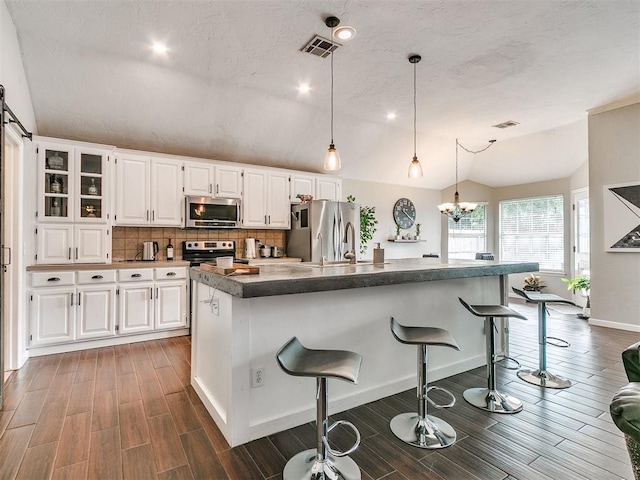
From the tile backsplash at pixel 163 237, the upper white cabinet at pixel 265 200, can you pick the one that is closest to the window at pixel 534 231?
the upper white cabinet at pixel 265 200

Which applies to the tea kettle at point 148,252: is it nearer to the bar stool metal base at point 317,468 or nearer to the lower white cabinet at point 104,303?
the lower white cabinet at point 104,303

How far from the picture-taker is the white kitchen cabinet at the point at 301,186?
213 inches

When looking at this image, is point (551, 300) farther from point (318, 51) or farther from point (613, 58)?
point (318, 51)

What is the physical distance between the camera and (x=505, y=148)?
6.43m

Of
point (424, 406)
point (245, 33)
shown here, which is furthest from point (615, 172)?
point (245, 33)

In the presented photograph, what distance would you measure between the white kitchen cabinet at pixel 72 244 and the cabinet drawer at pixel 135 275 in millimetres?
276

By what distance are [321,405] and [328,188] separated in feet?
14.9

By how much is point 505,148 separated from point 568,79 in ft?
8.54

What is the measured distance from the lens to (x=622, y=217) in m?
4.50

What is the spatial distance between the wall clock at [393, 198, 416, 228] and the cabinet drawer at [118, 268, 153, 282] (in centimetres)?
499

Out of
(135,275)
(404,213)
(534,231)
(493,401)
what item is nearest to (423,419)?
(493,401)

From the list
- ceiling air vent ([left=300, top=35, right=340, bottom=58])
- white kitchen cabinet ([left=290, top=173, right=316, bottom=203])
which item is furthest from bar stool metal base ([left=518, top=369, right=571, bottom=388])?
white kitchen cabinet ([left=290, top=173, right=316, bottom=203])

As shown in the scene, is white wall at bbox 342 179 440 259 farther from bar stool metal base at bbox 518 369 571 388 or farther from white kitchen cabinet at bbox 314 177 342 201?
bar stool metal base at bbox 518 369 571 388

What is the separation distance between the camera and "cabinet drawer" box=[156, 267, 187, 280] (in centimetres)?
406
